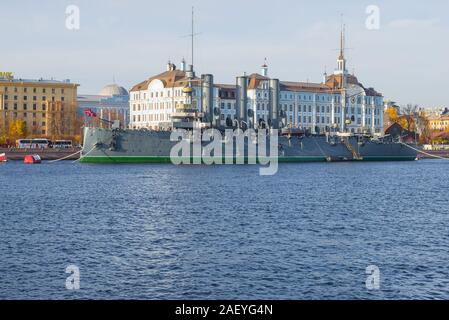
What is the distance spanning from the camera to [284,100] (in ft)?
469

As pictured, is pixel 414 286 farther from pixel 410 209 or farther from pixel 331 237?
pixel 410 209

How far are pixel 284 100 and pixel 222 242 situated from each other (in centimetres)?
11614

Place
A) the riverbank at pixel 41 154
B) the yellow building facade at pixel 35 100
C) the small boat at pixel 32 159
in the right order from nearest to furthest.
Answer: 1. the small boat at pixel 32 159
2. the riverbank at pixel 41 154
3. the yellow building facade at pixel 35 100

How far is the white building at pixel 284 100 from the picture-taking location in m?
136

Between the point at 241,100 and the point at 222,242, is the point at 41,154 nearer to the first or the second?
the point at 241,100

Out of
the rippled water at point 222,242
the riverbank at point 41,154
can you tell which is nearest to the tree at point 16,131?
the riverbank at point 41,154

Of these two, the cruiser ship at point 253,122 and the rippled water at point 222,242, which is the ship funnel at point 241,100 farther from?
the rippled water at point 222,242

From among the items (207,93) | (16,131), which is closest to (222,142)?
(207,93)

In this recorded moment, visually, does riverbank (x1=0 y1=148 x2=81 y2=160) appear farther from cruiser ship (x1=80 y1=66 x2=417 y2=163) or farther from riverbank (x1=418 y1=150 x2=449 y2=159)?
riverbank (x1=418 y1=150 x2=449 y2=159)

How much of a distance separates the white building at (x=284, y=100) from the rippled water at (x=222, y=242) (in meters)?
83.2

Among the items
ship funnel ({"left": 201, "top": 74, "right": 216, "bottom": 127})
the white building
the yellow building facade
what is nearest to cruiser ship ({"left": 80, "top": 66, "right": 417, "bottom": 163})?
ship funnel ({"left": 201, "top": 74, "right": 216, "bottom": 127})

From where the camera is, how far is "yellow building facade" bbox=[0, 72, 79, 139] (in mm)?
145625

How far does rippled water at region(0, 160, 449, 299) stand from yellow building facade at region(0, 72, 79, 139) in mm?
97110
